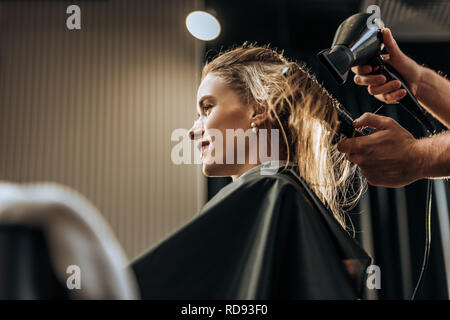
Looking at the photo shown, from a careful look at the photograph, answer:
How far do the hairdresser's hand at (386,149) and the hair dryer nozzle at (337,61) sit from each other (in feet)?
0.68

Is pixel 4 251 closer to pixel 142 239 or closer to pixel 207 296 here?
pixel 207 296

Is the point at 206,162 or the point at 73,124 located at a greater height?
the point at 73,124

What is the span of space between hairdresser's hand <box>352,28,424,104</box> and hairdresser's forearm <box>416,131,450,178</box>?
8.7 inches

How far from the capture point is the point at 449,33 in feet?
8.21

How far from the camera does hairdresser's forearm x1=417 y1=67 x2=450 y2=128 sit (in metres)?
1.63

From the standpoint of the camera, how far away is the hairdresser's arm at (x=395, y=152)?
1451mm

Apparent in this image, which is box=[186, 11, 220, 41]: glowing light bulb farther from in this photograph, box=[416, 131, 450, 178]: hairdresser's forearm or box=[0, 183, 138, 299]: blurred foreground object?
box=[0, 183, 138, 299]: blurred foreground object

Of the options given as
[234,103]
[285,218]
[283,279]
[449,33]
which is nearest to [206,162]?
[234,103]

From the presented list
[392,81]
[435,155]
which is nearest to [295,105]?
[392,81]

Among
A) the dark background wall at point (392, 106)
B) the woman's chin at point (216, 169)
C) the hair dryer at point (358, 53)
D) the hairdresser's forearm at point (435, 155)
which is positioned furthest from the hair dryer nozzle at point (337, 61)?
the dark background wall at point (392, 106)

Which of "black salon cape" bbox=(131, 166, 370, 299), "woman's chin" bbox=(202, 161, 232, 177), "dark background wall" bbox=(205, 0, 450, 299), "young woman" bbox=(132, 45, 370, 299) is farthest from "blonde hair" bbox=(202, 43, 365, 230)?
"dark background wall" bbox=(205, 0, 450, 299)

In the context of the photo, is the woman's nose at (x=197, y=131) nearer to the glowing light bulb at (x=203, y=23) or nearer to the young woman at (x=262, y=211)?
the young woman at (x=262, y=211)
